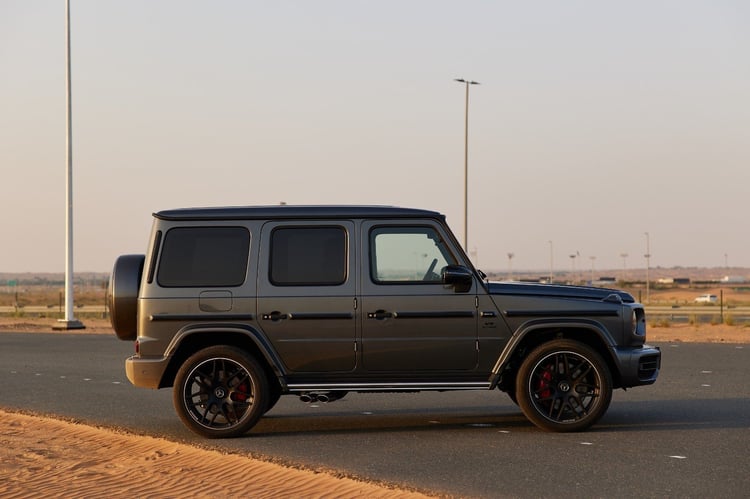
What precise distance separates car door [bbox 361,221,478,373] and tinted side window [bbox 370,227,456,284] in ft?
0.04

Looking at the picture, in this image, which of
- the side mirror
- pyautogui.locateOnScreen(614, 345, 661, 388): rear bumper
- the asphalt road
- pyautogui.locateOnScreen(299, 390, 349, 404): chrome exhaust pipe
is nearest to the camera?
the asphalt road

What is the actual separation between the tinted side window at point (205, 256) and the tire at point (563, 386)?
304 centimetres

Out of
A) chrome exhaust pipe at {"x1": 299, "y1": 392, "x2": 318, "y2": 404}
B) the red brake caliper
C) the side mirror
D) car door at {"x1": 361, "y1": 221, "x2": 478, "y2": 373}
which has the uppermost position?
the side mirror

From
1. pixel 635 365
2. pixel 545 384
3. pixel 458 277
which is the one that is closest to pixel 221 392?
pixel 458 277

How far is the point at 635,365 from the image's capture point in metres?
10.6

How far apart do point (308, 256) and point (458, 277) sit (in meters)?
1.52

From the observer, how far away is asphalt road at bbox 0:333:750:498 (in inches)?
326

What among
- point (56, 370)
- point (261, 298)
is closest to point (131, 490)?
point (261, 298)

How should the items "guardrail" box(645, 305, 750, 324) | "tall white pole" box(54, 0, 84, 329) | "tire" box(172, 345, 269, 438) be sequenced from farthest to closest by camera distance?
"guardrail" box(645, 305, 750, 324)
"tall white pole" box(54, 0, 84, 329)
"tire" box(172, 345, 269, 438)

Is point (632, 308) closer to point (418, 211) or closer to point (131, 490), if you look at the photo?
point (418, 211)

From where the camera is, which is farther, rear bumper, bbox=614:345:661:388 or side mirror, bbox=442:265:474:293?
rear bumper, bbox=614:345:661:388

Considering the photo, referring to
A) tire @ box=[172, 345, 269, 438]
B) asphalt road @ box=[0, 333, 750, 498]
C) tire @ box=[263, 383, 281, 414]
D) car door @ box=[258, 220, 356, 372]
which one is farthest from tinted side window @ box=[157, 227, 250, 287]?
asphalt road @ box=[0, 333, 750, 498]

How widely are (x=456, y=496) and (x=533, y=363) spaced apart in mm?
3126

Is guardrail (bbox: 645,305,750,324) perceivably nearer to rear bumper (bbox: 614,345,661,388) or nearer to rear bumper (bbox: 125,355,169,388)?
rear bumper (bbox: 614,345,661,388)
